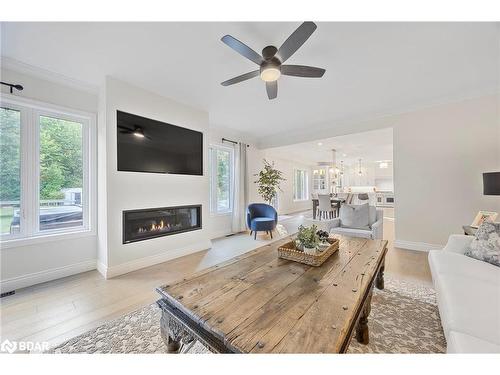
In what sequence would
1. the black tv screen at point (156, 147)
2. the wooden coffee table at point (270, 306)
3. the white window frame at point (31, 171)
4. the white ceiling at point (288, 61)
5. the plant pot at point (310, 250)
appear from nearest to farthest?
1. the wooden coffee table at point (270, 306)
2. the plant pot at point (310, 250)
3. the white ceiling at point (288, 61)
4. the white window frame at point (31, 171)
5. the black tv screen at point (156, 147)

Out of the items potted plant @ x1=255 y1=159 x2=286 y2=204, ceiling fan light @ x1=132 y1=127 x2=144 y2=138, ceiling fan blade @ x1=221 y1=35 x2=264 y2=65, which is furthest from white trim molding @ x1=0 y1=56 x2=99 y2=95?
potted plant @ x1=255 y1=159 x2=286 y2=204

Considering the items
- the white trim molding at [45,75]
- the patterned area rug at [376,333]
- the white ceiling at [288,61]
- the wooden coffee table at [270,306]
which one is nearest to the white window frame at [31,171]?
the white trim molding at [45,75]

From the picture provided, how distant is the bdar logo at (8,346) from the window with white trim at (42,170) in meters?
1.35

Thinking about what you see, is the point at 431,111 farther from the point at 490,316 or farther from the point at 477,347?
the point at 477,347

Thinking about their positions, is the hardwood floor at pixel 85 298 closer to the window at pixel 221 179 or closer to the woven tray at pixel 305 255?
the woven tray at pixel 305 255

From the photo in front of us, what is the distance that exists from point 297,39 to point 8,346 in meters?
3.15

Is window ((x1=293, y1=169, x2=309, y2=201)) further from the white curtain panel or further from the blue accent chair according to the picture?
the blue accent chair

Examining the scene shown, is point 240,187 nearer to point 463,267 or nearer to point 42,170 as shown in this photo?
point 42,170

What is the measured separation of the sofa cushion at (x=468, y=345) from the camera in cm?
90

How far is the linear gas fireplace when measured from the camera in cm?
286

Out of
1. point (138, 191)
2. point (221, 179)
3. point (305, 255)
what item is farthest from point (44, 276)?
point (221, 179)

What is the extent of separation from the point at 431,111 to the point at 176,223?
15.5ft
